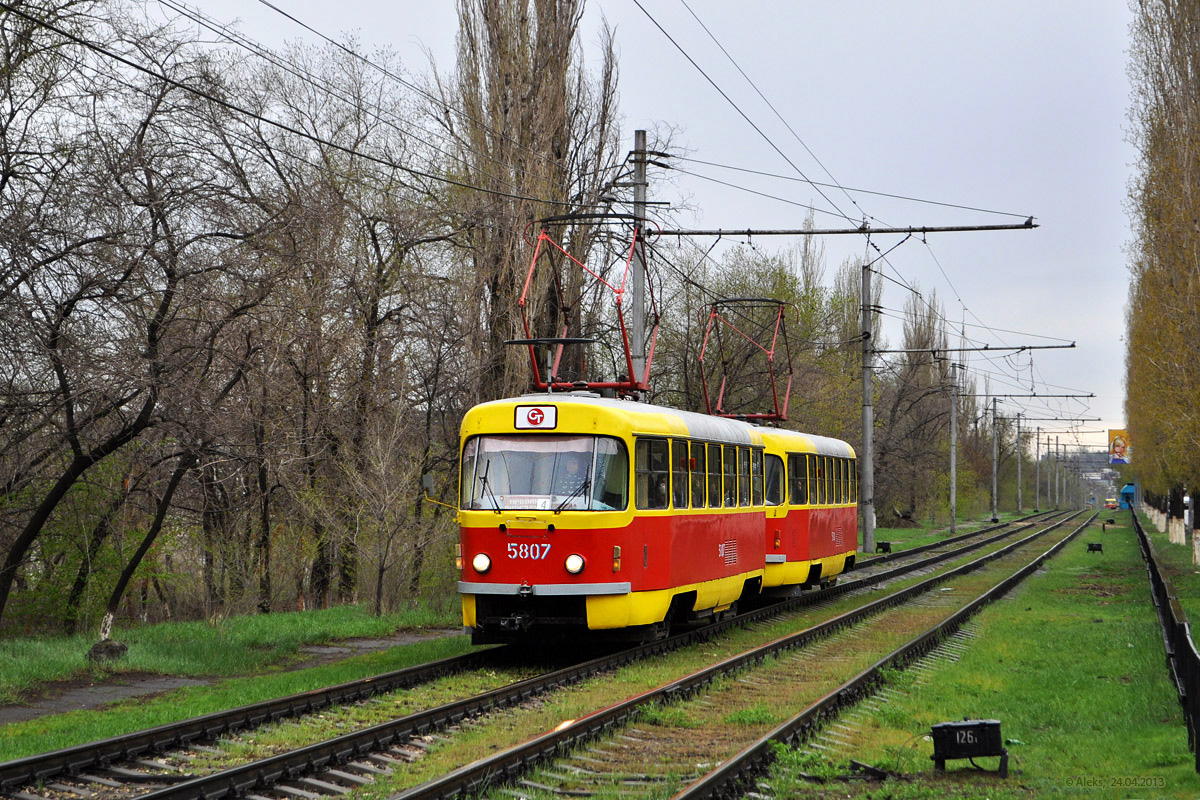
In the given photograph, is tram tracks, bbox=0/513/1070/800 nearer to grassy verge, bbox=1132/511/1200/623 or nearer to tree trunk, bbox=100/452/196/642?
tree trunk, bbox=100/452/196/642

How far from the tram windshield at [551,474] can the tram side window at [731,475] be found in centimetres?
411

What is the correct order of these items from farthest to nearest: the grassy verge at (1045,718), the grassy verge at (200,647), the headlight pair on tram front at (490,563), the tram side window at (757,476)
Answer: the tram side window at (757,476) → the headlight pair on tram front at (490,563) → the grassy verge at (200,647) → the grassy verge at (1045,718)

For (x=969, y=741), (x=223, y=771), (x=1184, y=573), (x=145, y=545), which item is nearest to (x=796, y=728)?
(x=969, y=741)

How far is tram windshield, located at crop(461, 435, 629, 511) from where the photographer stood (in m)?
14.0

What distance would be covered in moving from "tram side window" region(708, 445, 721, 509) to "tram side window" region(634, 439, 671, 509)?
1.93 m

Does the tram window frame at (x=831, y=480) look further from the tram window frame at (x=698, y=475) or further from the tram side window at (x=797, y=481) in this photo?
the tram window frame at (x=698, y=475)

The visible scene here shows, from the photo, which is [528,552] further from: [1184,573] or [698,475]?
[1184,573]

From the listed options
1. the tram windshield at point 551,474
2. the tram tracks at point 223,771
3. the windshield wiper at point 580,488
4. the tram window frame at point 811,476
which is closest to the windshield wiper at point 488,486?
the tram windshield at point 551,474

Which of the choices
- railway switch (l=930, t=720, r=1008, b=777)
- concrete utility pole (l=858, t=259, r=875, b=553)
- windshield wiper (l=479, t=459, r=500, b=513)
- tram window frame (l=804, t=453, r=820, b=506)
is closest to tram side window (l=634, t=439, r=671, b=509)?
windshield wiper (l=479, t=459, r=500, b=513)

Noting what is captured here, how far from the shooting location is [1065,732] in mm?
10836

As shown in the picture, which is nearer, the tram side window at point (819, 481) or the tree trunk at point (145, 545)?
the tree trunk at point (145, 545)

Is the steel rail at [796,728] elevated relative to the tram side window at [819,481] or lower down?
lower down

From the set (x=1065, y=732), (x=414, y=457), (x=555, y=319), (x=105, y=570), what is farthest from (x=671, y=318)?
(x=1065, y=732)

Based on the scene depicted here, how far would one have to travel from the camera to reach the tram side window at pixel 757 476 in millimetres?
19719
